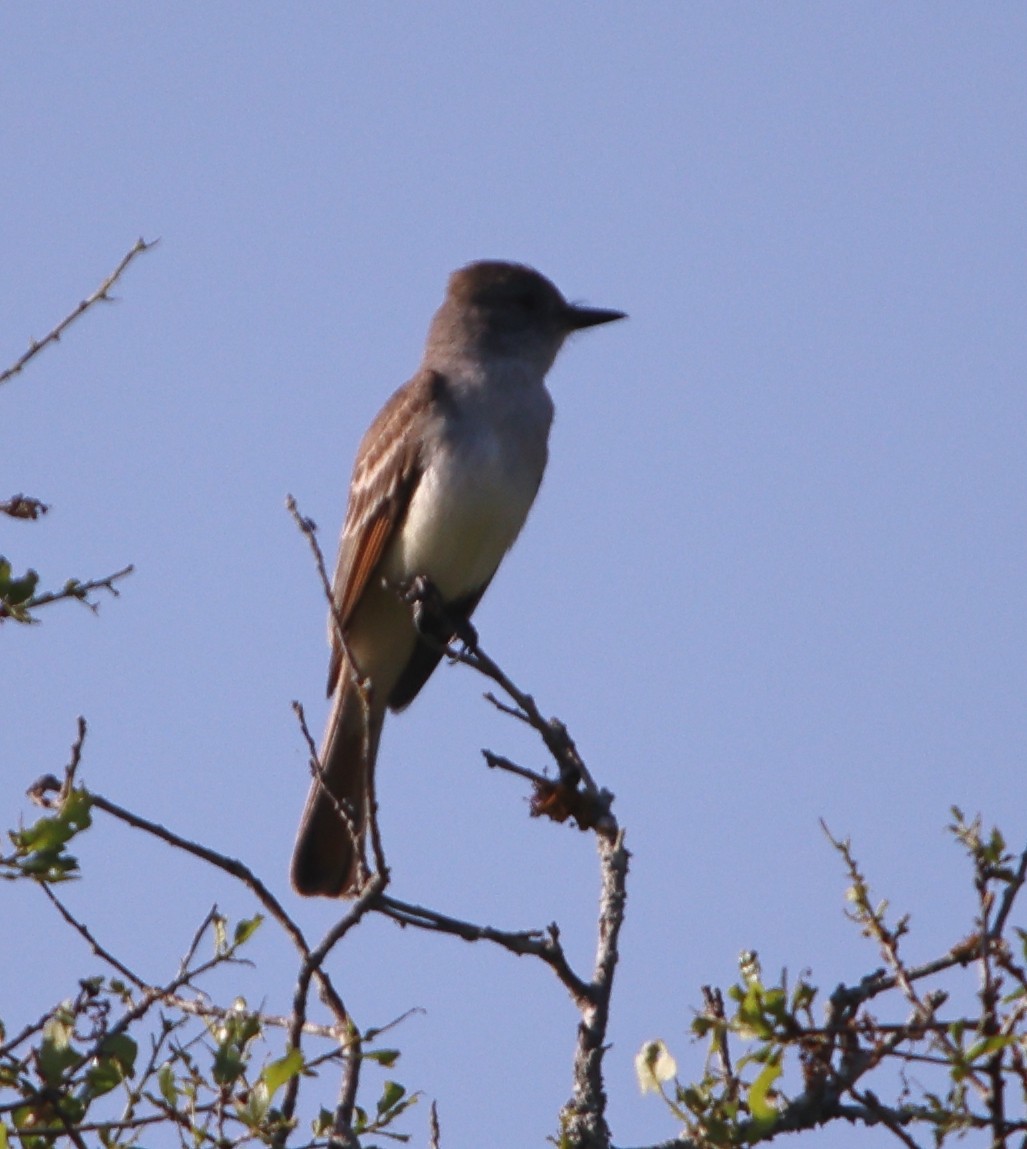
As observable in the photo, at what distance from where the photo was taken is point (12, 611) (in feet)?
13.1

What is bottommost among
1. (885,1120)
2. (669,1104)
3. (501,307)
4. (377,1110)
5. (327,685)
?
(885,1120)

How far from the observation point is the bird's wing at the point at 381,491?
7219mm

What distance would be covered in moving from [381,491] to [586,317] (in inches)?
64.1

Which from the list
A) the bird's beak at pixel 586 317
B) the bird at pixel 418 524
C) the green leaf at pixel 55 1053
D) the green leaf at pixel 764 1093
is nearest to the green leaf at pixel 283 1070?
the green leaf at pixel 55 1053

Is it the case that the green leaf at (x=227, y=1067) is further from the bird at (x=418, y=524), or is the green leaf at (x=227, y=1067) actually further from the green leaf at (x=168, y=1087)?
the bird at (x=418, y=524)

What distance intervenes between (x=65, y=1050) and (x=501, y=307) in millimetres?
5264

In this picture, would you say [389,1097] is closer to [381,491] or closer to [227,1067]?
[227,1067]

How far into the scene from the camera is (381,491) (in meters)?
7.32

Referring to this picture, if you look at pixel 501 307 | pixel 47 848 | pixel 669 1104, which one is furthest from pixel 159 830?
pixel 501 307

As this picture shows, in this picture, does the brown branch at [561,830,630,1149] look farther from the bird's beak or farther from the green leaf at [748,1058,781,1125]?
the bird's beak

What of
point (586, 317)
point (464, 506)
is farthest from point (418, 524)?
point (586, 317)

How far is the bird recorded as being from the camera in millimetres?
7098

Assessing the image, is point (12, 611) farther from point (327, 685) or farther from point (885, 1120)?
point (327, 685)

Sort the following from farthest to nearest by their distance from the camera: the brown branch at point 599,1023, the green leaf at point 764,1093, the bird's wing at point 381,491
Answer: the bird's wing at point 381,491 → the brown branch at point 599,1023 → the green leaf at point 764,1093
